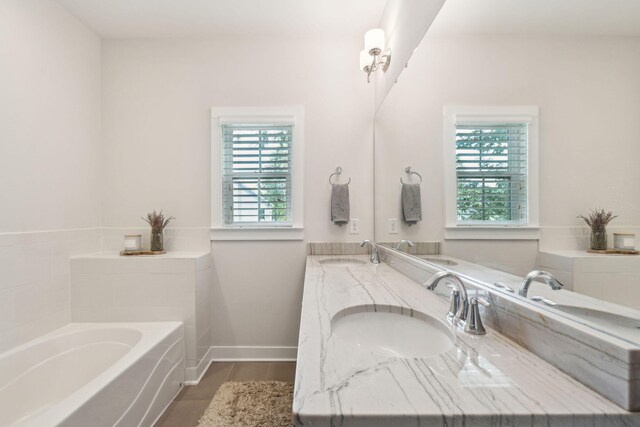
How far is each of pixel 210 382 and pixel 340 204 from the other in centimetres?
155

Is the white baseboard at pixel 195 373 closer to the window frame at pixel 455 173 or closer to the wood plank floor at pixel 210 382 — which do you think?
A: the wood plank floor at pixel 210 382

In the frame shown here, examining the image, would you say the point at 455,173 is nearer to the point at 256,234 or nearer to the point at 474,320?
the point at 474,320

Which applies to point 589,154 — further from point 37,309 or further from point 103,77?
point 103,77

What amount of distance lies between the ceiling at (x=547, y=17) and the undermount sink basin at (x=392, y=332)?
773 mm

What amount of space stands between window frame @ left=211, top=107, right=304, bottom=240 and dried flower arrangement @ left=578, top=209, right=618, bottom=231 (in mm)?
1750

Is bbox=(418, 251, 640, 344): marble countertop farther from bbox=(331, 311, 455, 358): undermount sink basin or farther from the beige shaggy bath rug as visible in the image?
the beige shaggy bath rug

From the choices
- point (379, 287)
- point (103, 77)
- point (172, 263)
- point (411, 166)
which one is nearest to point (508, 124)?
point (411, 166)

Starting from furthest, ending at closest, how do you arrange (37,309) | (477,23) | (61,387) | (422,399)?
(37,309)
(61,387)
(477,23)
(422,399)

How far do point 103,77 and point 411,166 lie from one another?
2.49 metres

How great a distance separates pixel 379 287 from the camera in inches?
49.4

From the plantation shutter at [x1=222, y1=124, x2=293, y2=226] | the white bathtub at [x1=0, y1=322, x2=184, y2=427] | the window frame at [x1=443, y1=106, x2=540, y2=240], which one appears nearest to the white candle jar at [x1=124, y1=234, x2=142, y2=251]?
the white bathtub at [x1=0, y1=322, x2=184, y2=427]

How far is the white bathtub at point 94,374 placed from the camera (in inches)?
44.1

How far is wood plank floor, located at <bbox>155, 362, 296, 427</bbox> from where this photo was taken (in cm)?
155

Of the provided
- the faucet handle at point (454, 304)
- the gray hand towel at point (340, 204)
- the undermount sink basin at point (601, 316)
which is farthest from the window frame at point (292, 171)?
the undermount sink basin at point (601, 316)
